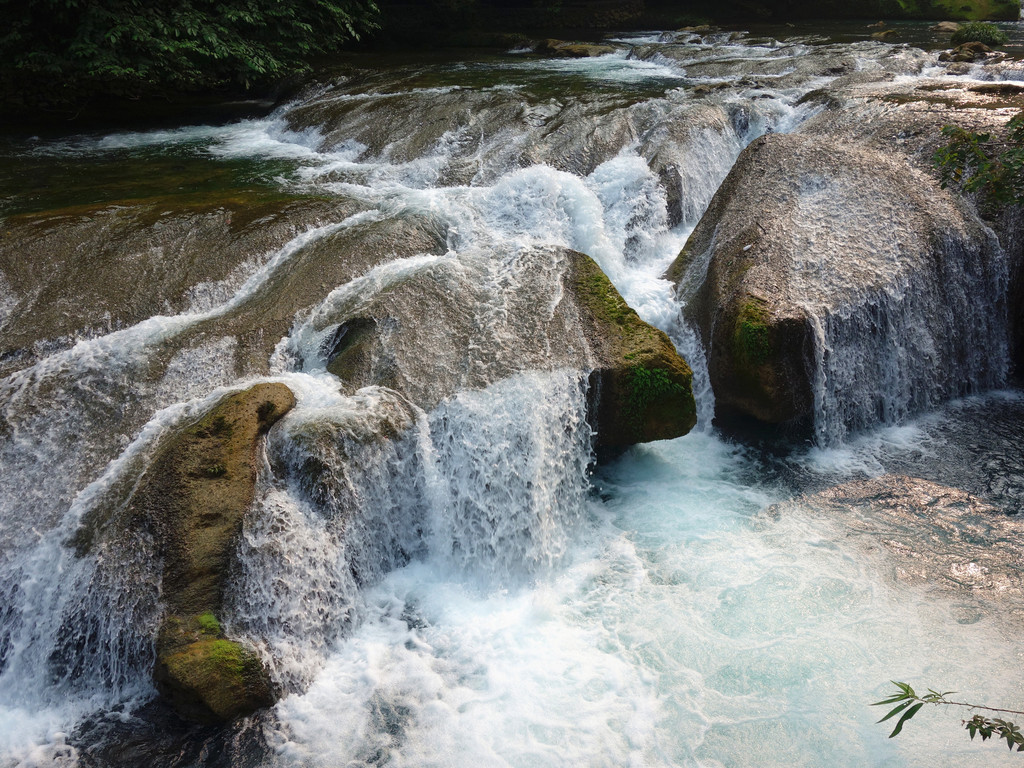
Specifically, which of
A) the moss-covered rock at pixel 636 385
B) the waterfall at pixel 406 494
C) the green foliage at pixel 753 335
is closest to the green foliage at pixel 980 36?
the green foliage at pixel 753 335

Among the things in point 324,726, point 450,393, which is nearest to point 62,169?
point 450,393

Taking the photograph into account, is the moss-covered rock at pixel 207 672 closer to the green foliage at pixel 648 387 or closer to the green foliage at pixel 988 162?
the green foliage at pixel 648 387

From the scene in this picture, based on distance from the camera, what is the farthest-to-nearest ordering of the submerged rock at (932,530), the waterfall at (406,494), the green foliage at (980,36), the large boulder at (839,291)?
the green foliage at (980,36) < the large boulder at (839,291) < the submerged rock at (932,530) < the waterfall at (406,494)

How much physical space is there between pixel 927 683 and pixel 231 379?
229 inches

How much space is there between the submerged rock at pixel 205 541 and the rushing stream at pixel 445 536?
144 millimetres

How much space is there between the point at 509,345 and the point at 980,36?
1772 cm

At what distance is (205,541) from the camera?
509 centimetres

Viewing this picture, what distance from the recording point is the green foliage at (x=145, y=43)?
1200 cm

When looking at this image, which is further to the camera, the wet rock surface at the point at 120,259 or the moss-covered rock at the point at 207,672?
the wet rock surface at the point at 120,259

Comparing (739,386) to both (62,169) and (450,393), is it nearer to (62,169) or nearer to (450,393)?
(450,393)

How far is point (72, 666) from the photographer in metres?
4.98

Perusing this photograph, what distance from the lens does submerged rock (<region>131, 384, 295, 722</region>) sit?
184 inches

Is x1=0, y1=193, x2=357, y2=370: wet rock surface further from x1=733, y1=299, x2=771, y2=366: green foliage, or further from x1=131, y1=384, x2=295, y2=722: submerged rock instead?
x1=733, y1=299, x2=771, y2=366: green foliage

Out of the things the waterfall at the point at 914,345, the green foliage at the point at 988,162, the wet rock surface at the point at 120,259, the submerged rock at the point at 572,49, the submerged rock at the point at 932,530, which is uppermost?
the submerged rock at the point at 572,49
